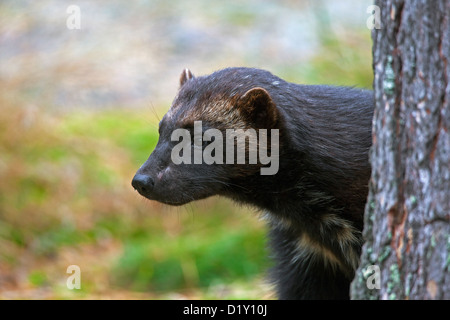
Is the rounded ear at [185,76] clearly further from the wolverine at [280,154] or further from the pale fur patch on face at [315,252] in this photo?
the pale fur patch on face at [315,252]

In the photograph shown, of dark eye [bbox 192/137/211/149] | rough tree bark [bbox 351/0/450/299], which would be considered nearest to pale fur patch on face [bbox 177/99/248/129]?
dark eye [bbox 192/137/211/149]

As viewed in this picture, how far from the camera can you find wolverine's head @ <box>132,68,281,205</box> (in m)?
3.86

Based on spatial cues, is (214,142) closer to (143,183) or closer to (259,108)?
(259,108)

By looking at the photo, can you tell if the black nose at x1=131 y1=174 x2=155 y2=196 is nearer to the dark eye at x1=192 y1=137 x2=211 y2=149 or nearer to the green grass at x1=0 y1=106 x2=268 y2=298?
the dark eye at x1=192 y1=137 x2=211 y2=149

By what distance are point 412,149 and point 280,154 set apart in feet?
4.48

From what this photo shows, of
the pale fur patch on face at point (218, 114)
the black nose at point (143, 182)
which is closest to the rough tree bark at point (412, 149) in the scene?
the pale fur patch on face at point (218, 114)

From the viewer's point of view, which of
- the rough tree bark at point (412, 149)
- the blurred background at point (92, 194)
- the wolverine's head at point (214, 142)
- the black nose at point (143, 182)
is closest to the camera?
the rough tree bark at point (412, 149)

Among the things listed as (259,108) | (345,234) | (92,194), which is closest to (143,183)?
(259,108)

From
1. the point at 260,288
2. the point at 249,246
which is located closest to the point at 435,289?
the point at 260,288

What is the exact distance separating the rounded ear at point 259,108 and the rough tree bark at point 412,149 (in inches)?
43.8

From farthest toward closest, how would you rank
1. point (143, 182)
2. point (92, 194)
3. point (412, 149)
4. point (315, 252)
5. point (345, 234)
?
point (92, 194) < point (315, 252) < point (345, 234) < point (143, 182) < point (412, 149)

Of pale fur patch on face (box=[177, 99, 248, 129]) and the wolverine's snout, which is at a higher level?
pale fur patch on face (box=[177, 99, 248, 129])

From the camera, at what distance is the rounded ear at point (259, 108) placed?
12.6 feet

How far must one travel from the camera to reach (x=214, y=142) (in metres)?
3.90
